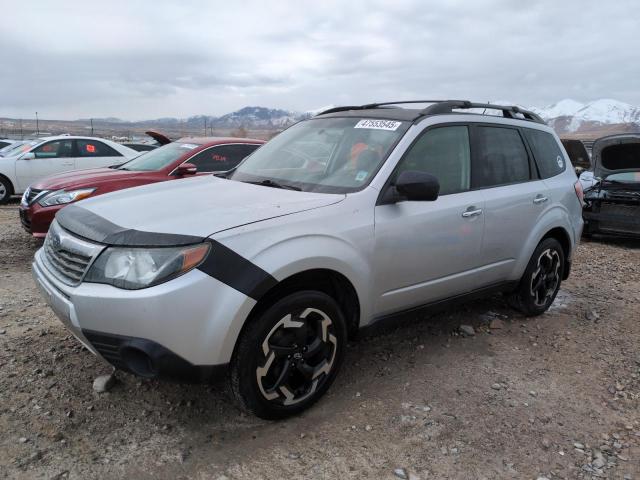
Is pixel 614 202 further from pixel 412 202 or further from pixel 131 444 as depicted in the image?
pixel 131 444

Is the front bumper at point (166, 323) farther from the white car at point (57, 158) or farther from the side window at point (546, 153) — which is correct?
the white car at point (57, 158)

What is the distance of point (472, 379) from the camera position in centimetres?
A: 350

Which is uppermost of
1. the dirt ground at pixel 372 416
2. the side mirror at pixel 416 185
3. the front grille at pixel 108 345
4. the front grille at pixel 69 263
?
the side mirror at pixel 416 185

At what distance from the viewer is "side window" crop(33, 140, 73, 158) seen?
10938 mm

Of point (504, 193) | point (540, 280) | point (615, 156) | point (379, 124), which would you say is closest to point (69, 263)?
point (379, 124)

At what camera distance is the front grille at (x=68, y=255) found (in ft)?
8.52

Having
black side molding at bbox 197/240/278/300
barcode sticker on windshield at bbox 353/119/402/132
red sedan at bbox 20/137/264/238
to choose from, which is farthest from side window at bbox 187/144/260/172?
black side molding at bbox 197/240/278/300

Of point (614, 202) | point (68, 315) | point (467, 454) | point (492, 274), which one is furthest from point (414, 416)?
point (614, 202)

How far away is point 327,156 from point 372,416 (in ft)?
5.65

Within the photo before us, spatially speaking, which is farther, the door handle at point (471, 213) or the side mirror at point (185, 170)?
the side mirror at point (185, 170)

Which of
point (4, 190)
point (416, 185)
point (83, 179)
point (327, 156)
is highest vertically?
point (327, 156)

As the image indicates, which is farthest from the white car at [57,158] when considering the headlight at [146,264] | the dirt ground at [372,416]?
the headlight at [146,264]

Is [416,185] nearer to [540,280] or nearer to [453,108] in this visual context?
[453,108]

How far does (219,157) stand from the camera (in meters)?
7.12
